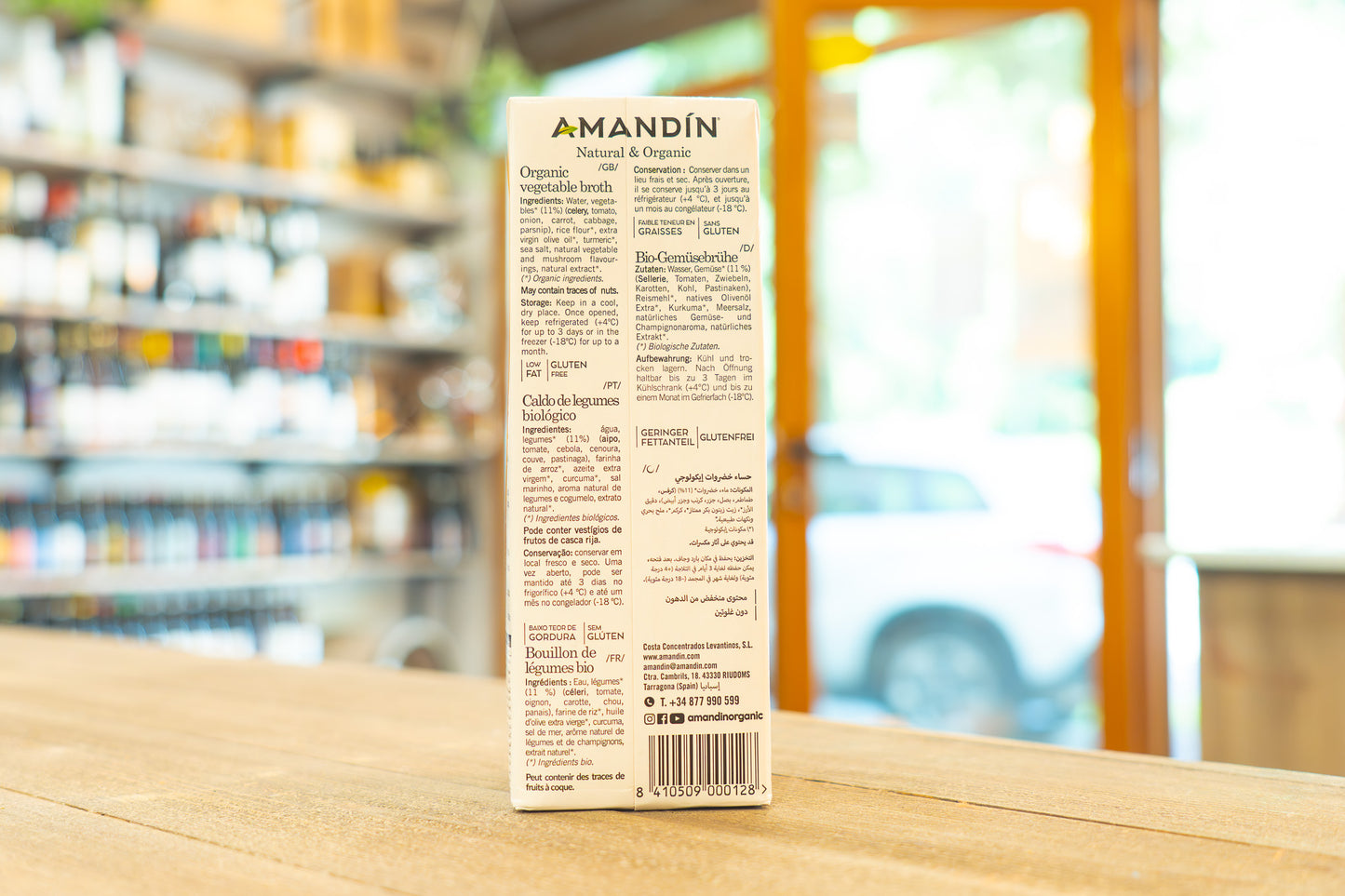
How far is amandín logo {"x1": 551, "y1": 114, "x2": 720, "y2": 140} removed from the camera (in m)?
0.55

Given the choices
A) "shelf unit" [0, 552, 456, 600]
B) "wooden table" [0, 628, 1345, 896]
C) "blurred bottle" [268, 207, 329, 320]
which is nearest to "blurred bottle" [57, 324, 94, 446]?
"shelf unit" [0, 552, 456, 600]

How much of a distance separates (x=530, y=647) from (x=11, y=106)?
3.25 meters

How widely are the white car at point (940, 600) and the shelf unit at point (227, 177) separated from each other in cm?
195

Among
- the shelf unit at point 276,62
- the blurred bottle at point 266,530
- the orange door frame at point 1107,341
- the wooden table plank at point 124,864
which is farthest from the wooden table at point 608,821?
the shelf unit at point 276,62

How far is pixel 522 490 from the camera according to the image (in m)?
0.53

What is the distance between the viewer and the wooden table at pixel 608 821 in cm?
41

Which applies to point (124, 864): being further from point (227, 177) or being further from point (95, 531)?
point (227, 177)

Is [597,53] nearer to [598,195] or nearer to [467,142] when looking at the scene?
[467,142]

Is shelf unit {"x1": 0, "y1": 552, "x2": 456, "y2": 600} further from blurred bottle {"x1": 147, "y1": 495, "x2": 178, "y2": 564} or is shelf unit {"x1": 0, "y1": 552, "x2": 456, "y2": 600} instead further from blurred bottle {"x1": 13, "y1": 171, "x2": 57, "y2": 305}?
blurred bottle {"x1": 13, "y1": 171, "x2": 57, "y2": 305}

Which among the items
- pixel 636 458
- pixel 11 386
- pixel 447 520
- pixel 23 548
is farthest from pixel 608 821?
pixel 447 520

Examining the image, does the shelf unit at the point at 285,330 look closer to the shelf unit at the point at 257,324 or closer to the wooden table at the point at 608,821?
the shelf unit at the point at 257,324

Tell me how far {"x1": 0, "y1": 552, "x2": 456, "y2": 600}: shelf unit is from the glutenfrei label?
120 inches

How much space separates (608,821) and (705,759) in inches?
2.1

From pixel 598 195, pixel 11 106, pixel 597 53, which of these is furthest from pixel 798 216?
pixel 598 195
